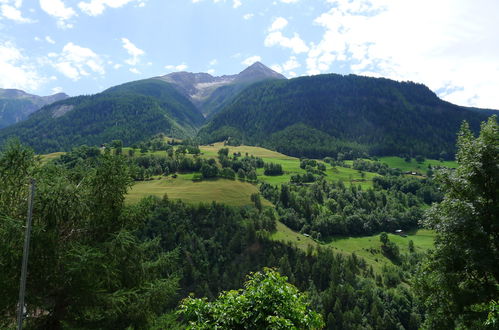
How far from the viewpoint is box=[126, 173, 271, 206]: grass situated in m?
126

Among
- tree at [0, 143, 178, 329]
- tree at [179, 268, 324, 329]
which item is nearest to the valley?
tree at [0, 143, 178, 329]

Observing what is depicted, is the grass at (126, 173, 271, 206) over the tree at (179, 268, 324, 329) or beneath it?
beneath

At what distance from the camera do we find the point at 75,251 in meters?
16.0

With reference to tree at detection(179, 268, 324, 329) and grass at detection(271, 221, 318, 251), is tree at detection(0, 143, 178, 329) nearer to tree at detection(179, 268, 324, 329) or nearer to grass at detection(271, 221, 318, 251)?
tree at detection(179, 268, 324, 329)

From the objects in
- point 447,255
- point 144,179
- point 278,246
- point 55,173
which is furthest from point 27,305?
point 144,179

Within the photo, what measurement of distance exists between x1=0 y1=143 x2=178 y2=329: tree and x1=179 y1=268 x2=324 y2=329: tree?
8.19m

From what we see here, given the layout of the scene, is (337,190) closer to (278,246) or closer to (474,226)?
(278,246)

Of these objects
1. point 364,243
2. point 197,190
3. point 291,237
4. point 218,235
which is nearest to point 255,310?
point 218,235

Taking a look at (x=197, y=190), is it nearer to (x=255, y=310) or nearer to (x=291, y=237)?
(x=291, y=237)

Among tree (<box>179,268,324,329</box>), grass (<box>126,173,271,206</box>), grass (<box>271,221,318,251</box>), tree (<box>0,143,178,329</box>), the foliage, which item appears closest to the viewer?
tree (<box>179,268,324,329</box>)

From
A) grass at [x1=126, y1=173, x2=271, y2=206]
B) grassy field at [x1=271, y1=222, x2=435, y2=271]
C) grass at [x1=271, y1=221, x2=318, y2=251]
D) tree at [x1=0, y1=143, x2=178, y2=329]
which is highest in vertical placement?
tree at [x1=0, y1=143, x2=178, y2=329]

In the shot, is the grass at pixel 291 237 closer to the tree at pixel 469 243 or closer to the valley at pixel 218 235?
the valley at pixel 218 235

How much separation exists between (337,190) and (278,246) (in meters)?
77.4

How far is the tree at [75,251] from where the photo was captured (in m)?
14.9
